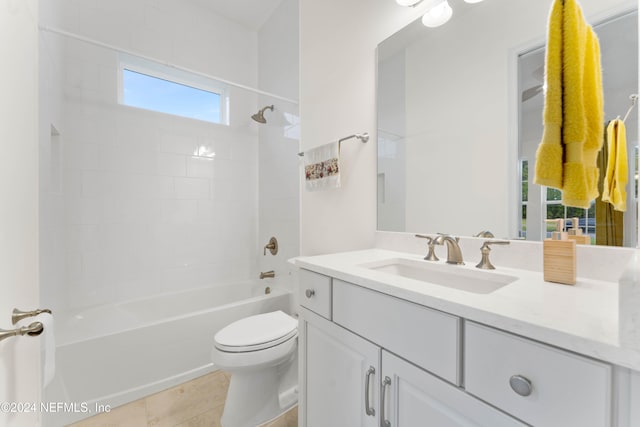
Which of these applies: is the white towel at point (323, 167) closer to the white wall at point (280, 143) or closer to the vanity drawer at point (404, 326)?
the white wall at point (280, 143)

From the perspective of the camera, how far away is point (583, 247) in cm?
81

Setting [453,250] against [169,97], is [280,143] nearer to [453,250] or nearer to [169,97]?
[169,97]

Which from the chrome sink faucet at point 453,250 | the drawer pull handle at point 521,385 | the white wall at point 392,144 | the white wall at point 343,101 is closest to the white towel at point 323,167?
the white wall at point 343,101

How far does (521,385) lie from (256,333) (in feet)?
4.02

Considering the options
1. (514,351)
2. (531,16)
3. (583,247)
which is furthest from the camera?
(531,16)

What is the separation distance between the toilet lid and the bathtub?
461mm

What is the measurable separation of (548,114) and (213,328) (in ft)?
6.78

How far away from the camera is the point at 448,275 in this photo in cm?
102

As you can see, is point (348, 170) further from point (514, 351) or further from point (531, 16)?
point (514, 351)

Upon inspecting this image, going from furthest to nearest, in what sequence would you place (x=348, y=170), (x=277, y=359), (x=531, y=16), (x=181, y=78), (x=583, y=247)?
1. (x=181, y=78)
2. (x=348, y=170)
3. (x=277, y=359)
4. (x=531, y=16)
5. (x=583, y=247)

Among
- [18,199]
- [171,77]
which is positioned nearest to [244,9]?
[171,77]

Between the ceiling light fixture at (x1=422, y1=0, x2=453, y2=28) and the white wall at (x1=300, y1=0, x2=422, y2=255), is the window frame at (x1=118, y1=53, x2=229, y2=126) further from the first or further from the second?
the ceiling light fixture at (x1=422, y1=0, x2=453, y2=28)

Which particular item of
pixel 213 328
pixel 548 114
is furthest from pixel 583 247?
pixel 213 328

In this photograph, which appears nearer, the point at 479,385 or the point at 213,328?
the point at 479,385
